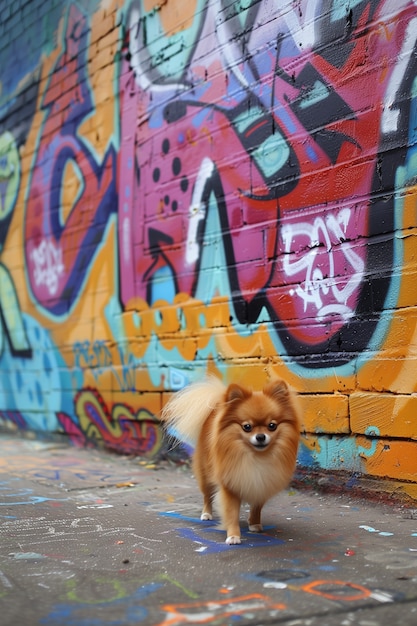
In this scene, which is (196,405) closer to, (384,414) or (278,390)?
(278,390)

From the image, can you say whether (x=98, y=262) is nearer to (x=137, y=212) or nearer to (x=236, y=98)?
(x=137, y=212)

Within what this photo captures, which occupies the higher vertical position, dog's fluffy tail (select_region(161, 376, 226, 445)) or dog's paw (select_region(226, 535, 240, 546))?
dog's fluffy tail (select_region(161, 376, 226, 445))

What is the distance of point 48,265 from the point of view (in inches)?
339

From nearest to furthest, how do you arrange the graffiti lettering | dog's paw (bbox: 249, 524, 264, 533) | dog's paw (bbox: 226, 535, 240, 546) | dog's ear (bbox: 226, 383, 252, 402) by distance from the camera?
dog's paw (bbox: 226, 535, 240, 546), dog's ear (bbox: 226, 383, 252, 402), dog's paw (bbox: 249, 524, 264, 533), the graffiti lettering

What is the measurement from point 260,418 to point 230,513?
531 mm

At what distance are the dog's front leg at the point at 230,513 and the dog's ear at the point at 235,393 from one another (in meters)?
0.48

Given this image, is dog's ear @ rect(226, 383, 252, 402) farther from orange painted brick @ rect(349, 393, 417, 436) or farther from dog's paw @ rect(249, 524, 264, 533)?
orange painted brick @ rect(349, 393, 417, 436)

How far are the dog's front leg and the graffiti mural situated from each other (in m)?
1.13

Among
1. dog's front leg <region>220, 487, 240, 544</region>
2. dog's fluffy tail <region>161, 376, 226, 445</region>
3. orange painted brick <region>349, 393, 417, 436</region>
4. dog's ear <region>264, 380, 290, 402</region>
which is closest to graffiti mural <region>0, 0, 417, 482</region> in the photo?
orange painted brick <region>349, 393, 417, 436</region>

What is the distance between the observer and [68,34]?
822cm

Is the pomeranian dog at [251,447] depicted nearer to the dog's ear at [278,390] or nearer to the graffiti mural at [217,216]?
the dog's ear at [278,390]

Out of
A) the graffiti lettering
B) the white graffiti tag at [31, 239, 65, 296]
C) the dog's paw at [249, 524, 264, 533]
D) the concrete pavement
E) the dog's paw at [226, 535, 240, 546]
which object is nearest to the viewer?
the concrete pavement

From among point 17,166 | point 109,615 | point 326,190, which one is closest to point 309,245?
point 326,190

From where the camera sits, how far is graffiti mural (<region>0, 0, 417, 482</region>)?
444 cm
